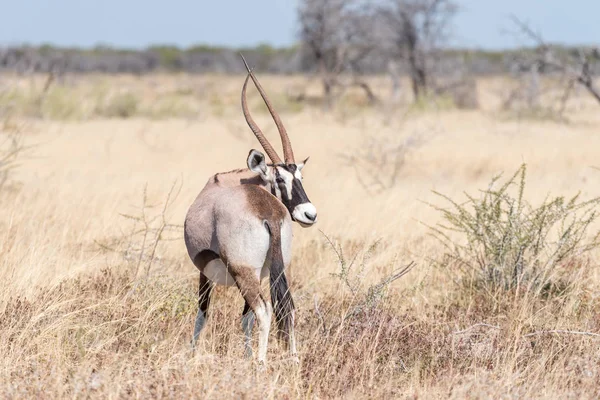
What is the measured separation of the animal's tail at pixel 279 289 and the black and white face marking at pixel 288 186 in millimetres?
170

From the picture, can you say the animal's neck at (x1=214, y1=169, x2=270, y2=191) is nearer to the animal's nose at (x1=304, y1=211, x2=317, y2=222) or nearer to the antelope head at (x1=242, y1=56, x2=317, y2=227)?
the antelope head at (x1=242, y1=56, x2=317, y2=227)

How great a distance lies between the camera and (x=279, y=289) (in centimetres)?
379

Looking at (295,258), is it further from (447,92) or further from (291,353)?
(447,92)

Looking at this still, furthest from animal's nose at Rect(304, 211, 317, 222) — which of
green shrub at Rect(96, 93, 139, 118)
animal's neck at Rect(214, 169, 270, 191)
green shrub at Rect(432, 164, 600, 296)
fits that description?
green shrub at Rect(96, 93, 139, 118)

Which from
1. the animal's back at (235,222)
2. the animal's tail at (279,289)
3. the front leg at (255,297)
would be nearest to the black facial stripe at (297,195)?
the animal's back at (235,222)

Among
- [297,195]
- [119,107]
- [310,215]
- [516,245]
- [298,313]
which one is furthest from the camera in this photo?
[119,107]

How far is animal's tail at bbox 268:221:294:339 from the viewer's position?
3.74 metres

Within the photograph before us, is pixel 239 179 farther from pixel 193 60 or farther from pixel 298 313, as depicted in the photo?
pixel 193 60

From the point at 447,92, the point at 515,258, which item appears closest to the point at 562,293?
the point at 515,258

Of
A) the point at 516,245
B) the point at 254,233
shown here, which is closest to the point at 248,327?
the point at 254,233

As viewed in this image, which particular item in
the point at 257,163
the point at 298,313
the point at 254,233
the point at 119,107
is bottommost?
the point at 119,107

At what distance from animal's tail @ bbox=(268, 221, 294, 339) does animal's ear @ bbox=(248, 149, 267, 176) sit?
34 centimetres

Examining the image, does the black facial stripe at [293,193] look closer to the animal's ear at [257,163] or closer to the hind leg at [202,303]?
the animal's ear at [257,163]

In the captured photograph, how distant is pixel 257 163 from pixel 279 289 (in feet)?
2.03
